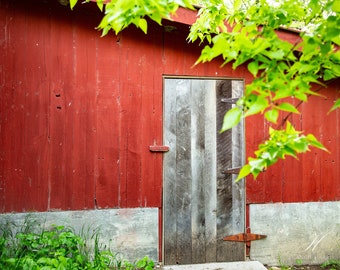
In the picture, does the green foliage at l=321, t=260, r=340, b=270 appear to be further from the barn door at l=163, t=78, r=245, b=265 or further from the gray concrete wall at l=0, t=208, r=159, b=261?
the gray concrete wall at l=0, t=208, r=159, b=261

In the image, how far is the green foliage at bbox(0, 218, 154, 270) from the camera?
378 cm

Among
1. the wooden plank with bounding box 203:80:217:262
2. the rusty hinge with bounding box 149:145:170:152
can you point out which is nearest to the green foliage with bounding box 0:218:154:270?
the wooden plank with bounding box 203:80:217:262

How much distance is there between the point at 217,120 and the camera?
4629mm

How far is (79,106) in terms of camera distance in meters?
4.35

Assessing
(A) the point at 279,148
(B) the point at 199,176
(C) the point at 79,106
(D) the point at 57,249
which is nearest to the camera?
(A) the point at 279,148

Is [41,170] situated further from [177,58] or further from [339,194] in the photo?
[339,194]

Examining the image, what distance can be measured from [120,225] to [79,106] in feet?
4.76

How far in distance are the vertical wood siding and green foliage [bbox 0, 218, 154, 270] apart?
0.86 ft

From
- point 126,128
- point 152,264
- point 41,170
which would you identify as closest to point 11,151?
point 41,170

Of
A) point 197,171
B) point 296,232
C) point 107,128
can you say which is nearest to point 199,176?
point 197,171

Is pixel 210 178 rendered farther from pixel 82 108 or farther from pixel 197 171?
pixel 82 108

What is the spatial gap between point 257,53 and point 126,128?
9.25 ft

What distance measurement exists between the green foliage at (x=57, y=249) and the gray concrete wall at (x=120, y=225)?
82mm

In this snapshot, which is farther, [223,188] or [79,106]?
[223,188]
